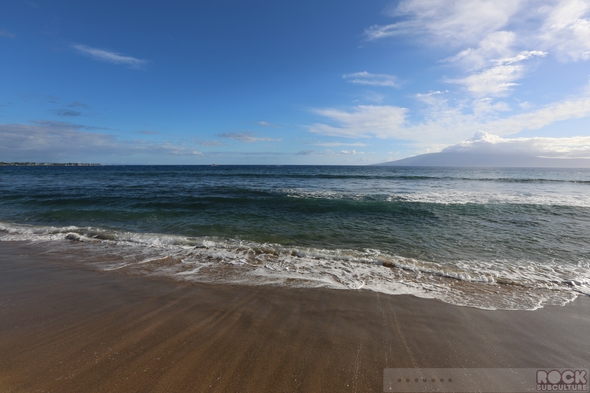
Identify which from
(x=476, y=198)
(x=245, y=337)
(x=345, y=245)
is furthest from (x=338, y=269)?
(x=476, y=198)

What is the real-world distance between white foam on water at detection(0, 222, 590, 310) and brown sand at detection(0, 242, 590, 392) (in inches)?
16.6

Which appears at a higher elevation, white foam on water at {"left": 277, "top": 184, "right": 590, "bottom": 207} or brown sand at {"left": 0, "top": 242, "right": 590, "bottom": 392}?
white foam on water at {"left": 277, "top": 184, "right": 590, "bottom": 207}

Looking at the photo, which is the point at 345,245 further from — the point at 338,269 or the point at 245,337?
the point at 245,337

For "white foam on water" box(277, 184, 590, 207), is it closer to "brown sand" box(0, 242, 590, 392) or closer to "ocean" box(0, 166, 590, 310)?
"ocean" box(0, 166, 590, 310)

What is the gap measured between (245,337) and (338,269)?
3.40 m

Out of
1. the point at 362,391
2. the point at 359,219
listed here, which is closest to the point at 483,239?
the point at 359,219

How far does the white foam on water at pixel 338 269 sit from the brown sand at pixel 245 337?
422 millimetres

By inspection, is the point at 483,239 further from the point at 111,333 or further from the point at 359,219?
the point at 111,333

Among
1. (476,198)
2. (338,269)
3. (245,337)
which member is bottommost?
(338,269)

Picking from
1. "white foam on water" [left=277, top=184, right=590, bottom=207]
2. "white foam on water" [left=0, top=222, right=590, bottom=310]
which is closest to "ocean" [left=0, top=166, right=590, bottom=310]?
"white foam on water" [left=0, top=222, right=590, bottom=310]

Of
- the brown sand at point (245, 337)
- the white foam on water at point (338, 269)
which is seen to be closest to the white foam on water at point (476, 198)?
the white foam on water at point (338, 269)

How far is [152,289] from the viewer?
200 inches

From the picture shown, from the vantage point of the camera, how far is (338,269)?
641 cm

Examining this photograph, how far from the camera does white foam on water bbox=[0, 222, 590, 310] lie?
17.3 ft
